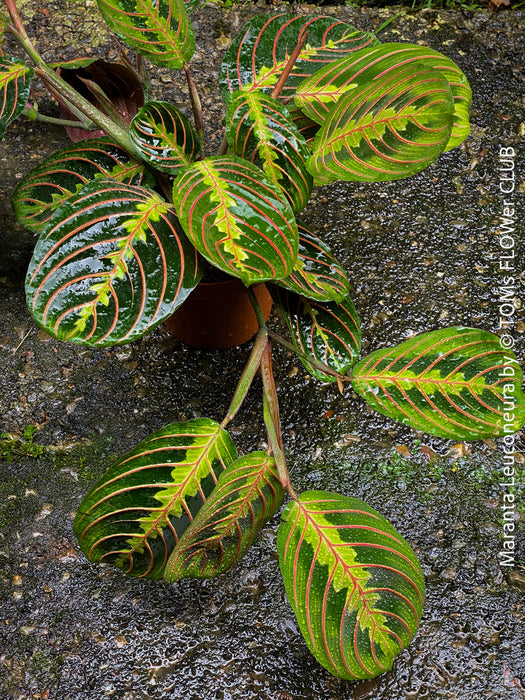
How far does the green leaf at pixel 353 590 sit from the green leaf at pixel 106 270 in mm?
393

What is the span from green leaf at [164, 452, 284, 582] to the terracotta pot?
428 millimetres

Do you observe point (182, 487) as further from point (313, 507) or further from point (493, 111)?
point (493, 111)

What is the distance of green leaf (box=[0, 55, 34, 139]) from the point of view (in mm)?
1157

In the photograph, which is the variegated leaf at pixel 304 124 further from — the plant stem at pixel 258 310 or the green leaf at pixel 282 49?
the plant stem at pixel 258 310

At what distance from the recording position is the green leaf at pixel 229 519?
91cm

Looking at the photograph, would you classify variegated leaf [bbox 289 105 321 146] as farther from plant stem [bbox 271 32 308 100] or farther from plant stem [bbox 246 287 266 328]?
plant stem [bbox 246 287 266 328]

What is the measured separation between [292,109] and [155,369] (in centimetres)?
62

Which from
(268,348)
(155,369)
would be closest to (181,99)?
(155,369)

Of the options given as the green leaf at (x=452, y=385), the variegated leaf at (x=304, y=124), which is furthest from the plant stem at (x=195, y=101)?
the green leaf at (x=452, y=385)

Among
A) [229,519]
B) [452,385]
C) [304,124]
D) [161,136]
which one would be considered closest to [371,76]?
[304,124]

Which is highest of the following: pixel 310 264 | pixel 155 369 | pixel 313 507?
pixel 310 264

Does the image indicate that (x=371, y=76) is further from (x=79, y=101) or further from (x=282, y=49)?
(x=79, y=101)

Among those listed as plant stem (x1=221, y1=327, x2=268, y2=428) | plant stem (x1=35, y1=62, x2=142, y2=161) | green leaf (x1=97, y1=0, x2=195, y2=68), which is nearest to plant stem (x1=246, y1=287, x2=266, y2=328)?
plant stem (x1=221, y1=327, x2=268, y2=428)

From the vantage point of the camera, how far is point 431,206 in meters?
1.71
